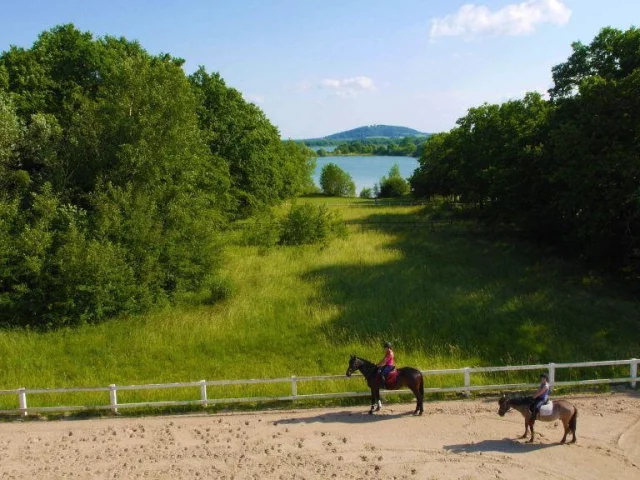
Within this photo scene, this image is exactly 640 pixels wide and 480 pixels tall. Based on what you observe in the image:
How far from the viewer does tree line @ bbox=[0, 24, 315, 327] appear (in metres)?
19.2

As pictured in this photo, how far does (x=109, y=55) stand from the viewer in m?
26.0

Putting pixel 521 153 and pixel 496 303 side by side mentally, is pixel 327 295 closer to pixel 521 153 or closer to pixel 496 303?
pixel 496 303

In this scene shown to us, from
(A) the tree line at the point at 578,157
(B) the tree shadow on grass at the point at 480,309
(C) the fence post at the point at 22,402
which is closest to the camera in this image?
(C) the fence post at the point at 22,402

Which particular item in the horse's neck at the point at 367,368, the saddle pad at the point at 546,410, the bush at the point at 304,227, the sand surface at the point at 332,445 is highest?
the bush at the point at 304,227

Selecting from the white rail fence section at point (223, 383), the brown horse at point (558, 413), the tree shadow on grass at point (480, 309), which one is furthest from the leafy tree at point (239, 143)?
the brown horse at point (558, 413)

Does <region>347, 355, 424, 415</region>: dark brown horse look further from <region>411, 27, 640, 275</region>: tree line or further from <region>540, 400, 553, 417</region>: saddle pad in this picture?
<region>411, 27, 640, 275</region>: tree line

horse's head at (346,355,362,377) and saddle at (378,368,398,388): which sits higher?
horse's head at (346,355,362,377)

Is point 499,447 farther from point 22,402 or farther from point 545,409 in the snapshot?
point 22,402

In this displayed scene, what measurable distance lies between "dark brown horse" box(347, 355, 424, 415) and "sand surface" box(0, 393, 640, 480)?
0.34 meters

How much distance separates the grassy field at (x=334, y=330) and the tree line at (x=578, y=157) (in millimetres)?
3384

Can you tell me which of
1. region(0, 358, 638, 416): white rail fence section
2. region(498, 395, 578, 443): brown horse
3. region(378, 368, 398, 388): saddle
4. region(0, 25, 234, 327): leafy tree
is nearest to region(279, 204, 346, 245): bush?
region(0, 25, 234, 327): leafy tree

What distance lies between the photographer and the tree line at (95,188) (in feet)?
63.2

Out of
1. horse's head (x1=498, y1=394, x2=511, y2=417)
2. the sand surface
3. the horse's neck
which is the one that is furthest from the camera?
the horse's neck

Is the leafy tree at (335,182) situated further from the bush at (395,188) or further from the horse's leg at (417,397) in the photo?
the horse's leg at (417,397)
